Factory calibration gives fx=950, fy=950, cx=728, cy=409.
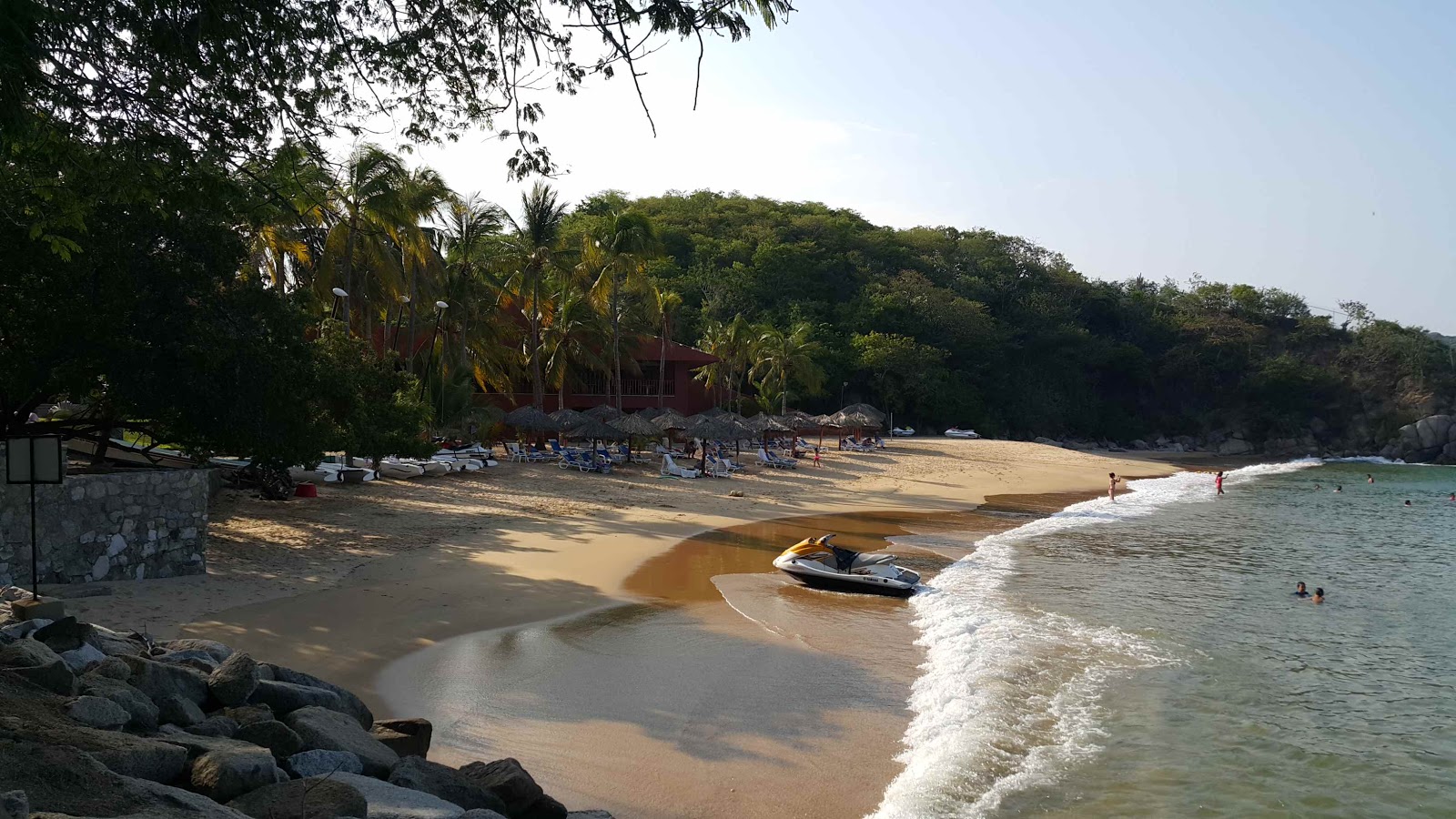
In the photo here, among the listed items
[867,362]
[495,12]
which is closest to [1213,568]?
[495,12]

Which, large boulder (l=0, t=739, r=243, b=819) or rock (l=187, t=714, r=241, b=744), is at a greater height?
large boulder (l=0, t=739, r=243, b=819)

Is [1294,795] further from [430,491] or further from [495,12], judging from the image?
[430,491]

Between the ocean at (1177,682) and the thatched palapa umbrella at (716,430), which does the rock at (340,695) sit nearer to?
the ocean at (1177,682)

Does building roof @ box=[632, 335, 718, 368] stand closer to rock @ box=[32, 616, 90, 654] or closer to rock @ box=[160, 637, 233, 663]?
rock @ box=[160, 637, 233, 663]

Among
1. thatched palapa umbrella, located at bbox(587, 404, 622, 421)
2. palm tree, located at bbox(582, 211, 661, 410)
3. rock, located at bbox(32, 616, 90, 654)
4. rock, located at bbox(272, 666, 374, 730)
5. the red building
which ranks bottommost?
rock, located at bbox(272, 666, 374, 730)

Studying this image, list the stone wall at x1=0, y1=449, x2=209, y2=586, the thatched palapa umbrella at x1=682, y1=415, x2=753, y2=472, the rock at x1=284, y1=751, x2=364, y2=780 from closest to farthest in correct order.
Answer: the rock at x1=284, y1=751, x2=364, y2=780 → the stone wall at x1=0, y1=449, x2=209, y2=586 → the thatched palapa umbrella at x1=682, y1=415, x2=753, y2=472

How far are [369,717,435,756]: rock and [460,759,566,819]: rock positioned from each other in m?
0.90

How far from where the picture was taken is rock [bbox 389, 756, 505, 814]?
574 centimetres

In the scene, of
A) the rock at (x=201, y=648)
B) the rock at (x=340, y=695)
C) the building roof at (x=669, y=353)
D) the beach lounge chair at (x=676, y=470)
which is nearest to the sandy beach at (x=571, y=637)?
the rock at (x=340, y=695)

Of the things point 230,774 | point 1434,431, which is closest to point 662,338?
point 230,774

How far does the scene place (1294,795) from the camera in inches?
326

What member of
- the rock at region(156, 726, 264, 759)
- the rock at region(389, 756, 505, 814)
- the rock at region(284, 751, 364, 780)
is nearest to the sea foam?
the rock at region(389, 756, 505, 814)

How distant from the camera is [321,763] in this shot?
563 centimetres

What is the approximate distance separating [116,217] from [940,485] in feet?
86.0
